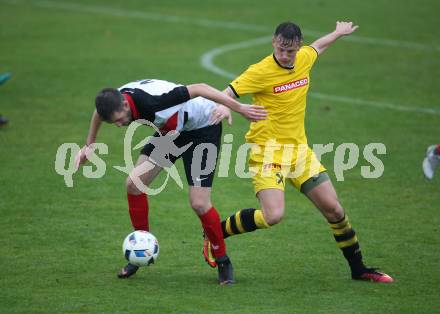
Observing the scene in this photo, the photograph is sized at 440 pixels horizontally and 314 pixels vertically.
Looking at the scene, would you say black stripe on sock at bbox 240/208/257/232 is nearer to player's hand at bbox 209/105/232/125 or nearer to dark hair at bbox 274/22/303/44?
player's hand at bbox 209/105/232/125

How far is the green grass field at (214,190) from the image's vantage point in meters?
8.14

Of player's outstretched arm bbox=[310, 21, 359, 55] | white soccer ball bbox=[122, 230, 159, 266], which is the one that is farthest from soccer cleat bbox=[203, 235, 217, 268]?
player's outstretched arm bbox=[310, 21, 359, 55]

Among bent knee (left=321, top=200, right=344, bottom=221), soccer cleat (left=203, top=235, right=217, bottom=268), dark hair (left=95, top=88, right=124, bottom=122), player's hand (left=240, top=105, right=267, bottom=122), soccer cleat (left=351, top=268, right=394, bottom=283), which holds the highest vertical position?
dark hair (left=95, top=88, right=124, bottom=122)

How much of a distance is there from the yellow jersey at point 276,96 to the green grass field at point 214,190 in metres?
1.40

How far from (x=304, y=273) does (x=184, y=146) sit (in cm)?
178

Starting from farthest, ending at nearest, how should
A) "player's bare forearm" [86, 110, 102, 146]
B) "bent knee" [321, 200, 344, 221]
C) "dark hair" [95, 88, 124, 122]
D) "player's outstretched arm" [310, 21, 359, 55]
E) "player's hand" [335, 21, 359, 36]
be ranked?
"player's hand" [335, 21, 359, 36]
"player's outstretched arm" [310, 21, 359, 55]
"bent knee" [321, 200, 344, 221]
"player's bare forearm" [86, 110, 102, 146]
"dark hair" [95, 88, 124, 122]

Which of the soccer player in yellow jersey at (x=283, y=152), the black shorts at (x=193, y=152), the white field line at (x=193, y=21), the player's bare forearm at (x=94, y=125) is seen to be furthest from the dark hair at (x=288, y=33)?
the white field line at (x=193, y=21)

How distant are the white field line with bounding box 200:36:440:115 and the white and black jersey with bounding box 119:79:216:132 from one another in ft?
27.1

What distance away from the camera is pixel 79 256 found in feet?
30.1

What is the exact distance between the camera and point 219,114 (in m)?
8.30

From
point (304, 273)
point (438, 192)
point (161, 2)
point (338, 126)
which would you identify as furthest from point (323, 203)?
point (161, 2)

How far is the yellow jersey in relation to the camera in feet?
27.8

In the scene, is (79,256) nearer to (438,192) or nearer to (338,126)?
(438,192)

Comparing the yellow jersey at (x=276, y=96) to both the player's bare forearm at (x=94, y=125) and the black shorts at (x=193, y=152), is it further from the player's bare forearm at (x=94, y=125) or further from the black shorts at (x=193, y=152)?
the player's bare forearm at (x=94, y=125)
